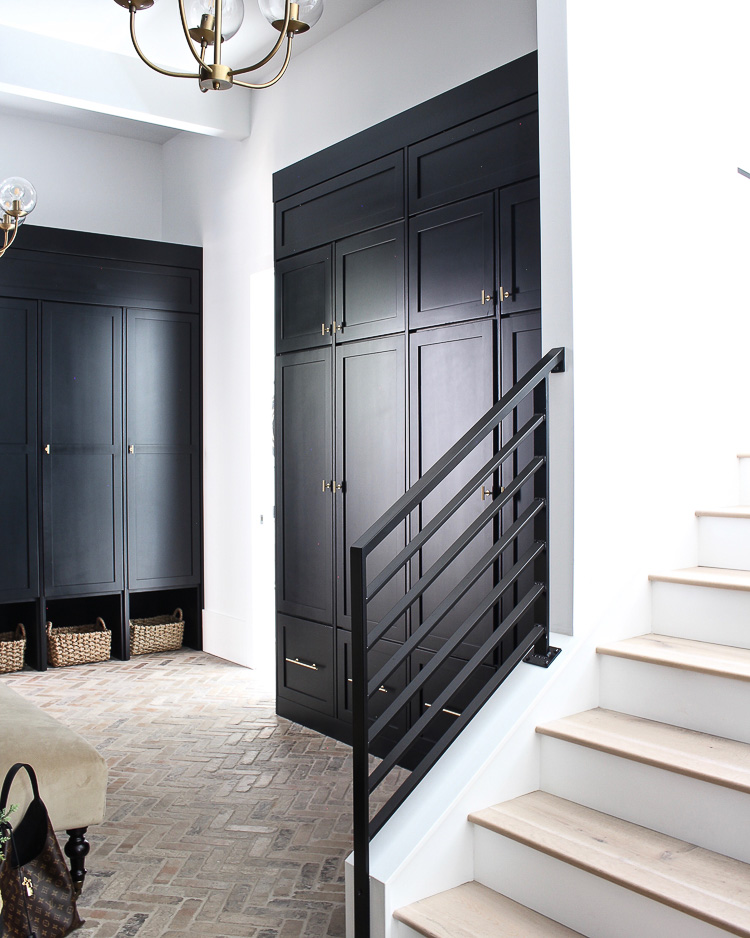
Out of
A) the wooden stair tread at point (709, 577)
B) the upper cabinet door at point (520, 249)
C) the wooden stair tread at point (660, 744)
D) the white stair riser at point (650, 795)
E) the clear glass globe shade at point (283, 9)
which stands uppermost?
the clear glass globe shade at point (283, 9)

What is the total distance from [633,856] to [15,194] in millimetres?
3186

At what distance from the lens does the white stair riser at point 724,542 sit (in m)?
2.83

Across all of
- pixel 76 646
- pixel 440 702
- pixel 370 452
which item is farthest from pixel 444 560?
pixel 76 646

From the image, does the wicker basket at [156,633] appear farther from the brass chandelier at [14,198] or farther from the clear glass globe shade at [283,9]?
the clear glass globe shade at [283,9]

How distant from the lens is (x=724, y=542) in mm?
2889

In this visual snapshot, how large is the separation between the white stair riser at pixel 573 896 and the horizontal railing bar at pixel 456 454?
2.82 feet

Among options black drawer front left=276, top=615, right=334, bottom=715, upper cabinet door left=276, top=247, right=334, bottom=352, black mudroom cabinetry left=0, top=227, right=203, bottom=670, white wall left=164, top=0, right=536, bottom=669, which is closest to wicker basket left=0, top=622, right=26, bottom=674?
black mudroom cabinetry left=0, top=227, right=203, bottom=670

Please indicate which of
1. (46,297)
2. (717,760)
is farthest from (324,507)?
(46,297)

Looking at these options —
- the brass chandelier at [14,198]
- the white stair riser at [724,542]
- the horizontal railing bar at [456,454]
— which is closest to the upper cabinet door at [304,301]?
the brass chandelier at [14,198]

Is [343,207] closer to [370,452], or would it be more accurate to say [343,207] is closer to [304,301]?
[304,301]

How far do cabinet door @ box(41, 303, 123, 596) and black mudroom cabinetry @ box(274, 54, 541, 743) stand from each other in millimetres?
1909

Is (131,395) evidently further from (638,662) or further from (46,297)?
(638,662)

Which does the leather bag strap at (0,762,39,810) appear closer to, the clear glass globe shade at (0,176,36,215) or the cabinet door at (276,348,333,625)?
the cabinet door at (276,348,333,625)

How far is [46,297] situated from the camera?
5680 mm
